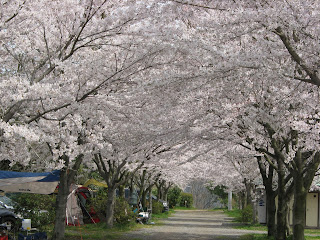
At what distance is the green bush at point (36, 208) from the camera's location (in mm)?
15273

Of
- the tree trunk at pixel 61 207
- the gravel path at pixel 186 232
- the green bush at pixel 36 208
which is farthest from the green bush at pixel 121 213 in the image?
the tree trunk at pixel 61 207

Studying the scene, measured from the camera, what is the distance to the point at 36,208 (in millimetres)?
16391

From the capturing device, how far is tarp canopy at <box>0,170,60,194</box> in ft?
41.2

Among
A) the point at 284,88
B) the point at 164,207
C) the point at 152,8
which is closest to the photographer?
the point at 152,8

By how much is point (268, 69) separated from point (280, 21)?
813 mm

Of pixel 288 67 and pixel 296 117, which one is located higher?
pixel 288 67

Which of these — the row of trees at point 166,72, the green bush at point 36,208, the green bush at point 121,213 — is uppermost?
the row of trees at point 166,72

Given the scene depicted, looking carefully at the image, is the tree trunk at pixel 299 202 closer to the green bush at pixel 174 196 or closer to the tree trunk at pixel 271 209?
the tree trunk at pixel 271 209

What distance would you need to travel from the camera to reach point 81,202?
2356 cm

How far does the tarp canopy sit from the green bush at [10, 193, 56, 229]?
2.09 metres

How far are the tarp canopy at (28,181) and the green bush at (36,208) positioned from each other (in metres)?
2.09

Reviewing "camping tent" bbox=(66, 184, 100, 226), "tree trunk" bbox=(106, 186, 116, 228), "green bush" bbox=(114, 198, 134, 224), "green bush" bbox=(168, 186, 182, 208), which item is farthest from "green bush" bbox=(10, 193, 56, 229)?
"green bush" bbox=(168, 186, 182, 208)

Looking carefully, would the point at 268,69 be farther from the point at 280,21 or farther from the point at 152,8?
the point at 152,8

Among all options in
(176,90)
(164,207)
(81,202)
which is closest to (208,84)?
(176,90)
